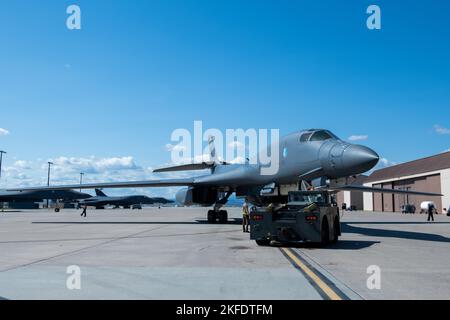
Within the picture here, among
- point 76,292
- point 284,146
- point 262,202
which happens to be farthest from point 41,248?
point 262,202

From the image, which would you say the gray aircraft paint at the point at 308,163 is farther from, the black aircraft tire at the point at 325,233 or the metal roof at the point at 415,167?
the metal roof at the point at 415,167

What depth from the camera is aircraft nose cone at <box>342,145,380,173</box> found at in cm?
1248

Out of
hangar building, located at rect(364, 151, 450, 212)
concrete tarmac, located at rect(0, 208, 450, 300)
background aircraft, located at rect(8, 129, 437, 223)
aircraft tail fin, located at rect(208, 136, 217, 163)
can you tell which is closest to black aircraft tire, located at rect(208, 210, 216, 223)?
background aircraft, located at rect(8, 129, 437, 223)

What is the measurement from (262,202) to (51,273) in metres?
13.7

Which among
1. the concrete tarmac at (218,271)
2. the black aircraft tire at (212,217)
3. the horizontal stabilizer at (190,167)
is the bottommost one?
the concrete tarmac at (218,271)

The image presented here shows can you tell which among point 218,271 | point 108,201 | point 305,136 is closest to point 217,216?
point 305,136

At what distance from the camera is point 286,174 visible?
632 inches

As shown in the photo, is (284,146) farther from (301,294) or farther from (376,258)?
(301,294)

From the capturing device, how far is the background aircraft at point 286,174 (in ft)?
43.1

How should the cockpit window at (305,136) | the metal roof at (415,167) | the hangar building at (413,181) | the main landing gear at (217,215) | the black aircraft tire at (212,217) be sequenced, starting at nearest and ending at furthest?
the cockpit window at (305,136), the main landing gear at (217,215), the black aircraft tire at (212,217), the hangar building at (413,181), the metal roof at (415,167)

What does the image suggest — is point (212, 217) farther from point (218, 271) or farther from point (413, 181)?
point (413, 181)

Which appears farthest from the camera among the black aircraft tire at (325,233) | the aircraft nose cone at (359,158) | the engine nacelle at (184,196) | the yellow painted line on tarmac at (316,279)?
the engine nacelle at (184,196)

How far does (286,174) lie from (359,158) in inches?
Answer: 156

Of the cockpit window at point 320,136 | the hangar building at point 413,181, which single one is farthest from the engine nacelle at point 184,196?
the hangar building at point 413,181
